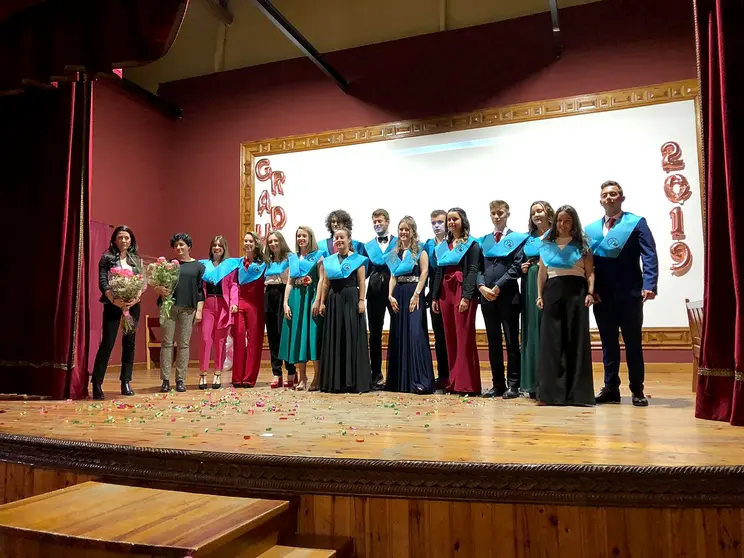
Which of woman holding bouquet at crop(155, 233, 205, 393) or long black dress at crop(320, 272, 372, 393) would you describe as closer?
long black dress at crop(320, 272, 372, 393)

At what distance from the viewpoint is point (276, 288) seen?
14.7ft

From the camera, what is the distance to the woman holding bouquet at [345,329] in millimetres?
4031

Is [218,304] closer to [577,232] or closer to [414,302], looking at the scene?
[414,302]

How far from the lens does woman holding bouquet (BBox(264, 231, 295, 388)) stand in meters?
4.44

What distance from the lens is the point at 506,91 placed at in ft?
18.7

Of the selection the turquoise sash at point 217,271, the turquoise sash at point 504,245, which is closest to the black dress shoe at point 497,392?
the turquoise sash at point 504,245

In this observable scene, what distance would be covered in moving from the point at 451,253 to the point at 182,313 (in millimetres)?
2005

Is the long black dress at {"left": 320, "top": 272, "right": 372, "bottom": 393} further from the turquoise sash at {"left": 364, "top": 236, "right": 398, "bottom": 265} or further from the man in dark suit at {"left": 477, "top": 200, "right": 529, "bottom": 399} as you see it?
the man in dark suit at {"left": 477, "top": 200, "right": 529, "bottom": 399}

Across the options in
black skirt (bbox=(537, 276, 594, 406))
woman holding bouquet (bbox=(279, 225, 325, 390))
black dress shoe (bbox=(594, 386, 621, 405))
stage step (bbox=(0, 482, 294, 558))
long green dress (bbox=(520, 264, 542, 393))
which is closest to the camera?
stage step (bbox=(0, 482, 294, 558))

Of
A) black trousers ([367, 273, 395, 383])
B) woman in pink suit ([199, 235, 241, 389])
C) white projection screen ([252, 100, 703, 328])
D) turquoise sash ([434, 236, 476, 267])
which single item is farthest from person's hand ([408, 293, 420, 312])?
white projection screen ([252, 100, 703, 328])

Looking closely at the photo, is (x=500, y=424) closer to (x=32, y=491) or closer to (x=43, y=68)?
(x=32, y=491)

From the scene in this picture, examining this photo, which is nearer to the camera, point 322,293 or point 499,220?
point 499,220

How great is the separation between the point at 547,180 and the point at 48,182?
4142mm

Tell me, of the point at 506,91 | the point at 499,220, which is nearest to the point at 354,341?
the point at 499,220
